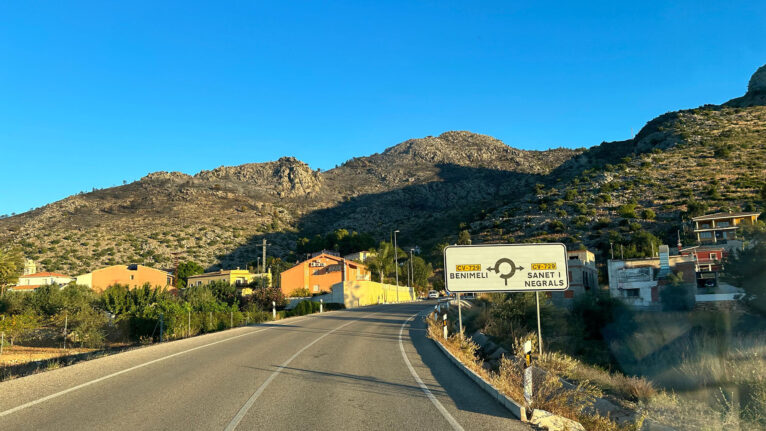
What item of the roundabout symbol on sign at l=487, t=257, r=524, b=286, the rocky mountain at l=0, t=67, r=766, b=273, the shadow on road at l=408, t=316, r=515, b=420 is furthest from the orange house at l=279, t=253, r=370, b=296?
the roundabout symbol on sign at l=487, t=257, r=524, b=286

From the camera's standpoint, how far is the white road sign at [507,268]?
528 inches

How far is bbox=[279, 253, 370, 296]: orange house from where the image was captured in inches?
2813

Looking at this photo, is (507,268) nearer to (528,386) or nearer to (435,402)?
(528,386)

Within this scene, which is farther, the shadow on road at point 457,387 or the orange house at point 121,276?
the orange house at point 121,276

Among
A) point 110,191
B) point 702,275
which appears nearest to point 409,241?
point 702,275

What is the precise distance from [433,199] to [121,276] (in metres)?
88.0

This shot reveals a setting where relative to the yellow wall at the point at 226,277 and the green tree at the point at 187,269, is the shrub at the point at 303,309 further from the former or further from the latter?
the green tree at the point at 187,269

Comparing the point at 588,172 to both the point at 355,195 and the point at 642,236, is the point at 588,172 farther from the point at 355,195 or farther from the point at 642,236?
the point at 355,195

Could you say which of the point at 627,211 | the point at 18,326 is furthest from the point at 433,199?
the point at 18,326

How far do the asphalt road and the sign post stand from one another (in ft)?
8.17

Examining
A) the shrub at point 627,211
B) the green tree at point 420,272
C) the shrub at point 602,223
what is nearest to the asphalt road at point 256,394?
the shrub at point 602,223

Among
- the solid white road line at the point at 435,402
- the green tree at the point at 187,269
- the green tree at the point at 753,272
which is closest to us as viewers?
the solid white road line at the point at 435,402

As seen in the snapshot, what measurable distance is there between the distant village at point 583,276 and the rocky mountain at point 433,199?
32.7ft

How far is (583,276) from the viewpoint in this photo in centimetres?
4844
